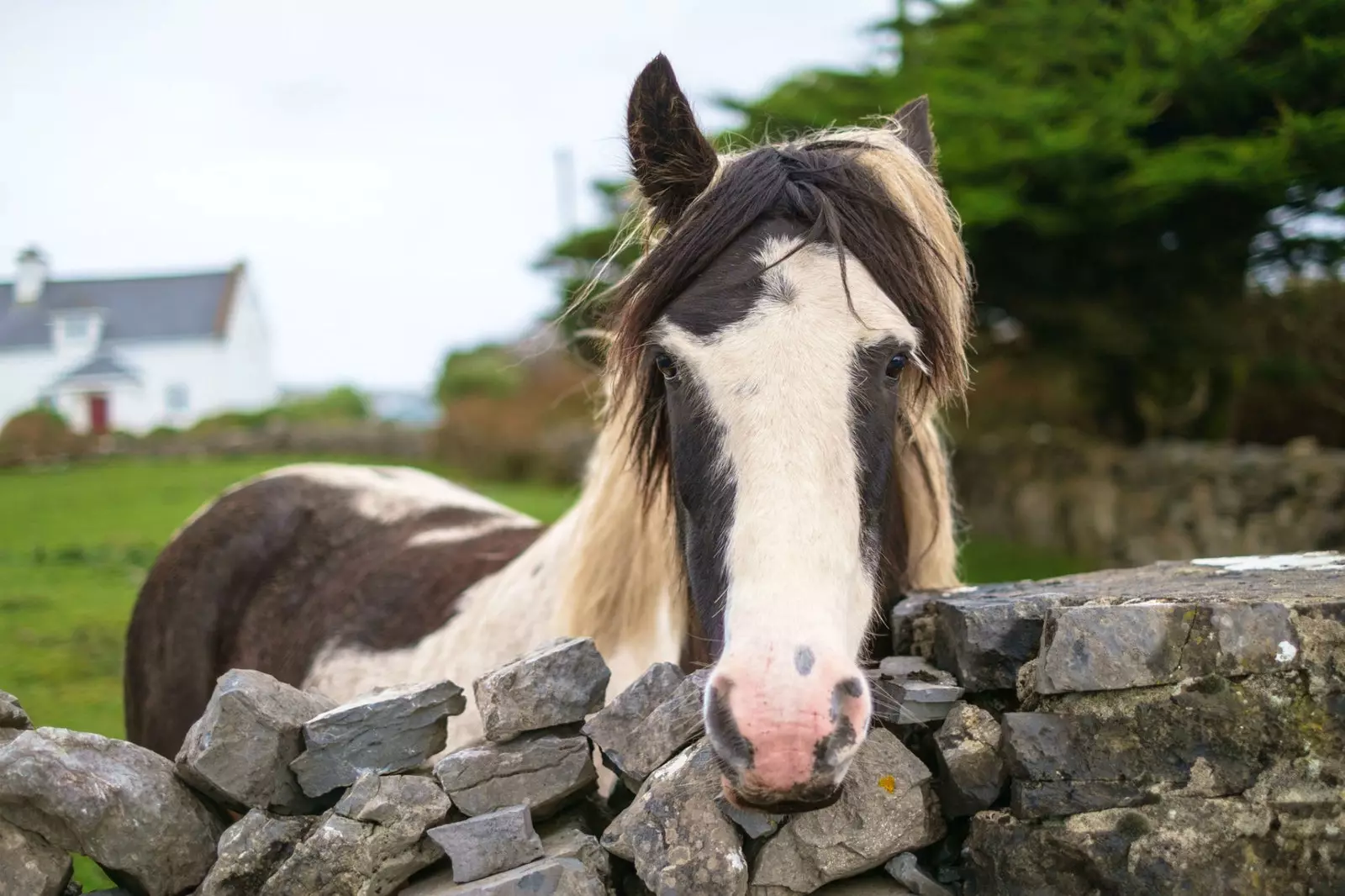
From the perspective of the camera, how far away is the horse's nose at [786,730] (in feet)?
4.83

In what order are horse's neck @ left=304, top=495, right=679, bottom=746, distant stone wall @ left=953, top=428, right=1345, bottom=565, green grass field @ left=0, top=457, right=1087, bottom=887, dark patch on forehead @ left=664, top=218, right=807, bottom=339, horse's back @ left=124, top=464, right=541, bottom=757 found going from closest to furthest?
1. dark patch on forehead @ left=664, top=218, right=807, bottom=339
2. horse's neck @ left=304, top=495, right=679, bottom=746
3. horse's back @ left=124, top=464, right=541, bottom=757
4. green grass field @ left=0, top=457, right=1087, bottom=887
5. distant stone wall @ left=953, top=428, right=1345, bottom=565

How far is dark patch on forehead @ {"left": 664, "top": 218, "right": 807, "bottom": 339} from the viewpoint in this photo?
1991 millimetres

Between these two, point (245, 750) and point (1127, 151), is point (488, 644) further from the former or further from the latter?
point (1127, 151)

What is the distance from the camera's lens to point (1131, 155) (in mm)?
6547

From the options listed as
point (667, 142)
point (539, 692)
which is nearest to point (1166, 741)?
point (539, 692)

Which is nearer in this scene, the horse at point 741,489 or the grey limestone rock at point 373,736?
the horse at point 741,489

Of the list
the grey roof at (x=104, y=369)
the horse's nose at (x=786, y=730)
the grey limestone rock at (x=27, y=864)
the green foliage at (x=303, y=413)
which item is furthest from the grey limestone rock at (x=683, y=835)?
the grey roof at (x=104, y=369)

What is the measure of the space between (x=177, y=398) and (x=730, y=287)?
41755mm

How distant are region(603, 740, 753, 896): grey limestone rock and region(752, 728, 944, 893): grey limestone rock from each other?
0.08m

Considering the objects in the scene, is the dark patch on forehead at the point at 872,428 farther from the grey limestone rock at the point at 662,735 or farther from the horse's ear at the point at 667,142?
the horse's ear at the point at 667,142

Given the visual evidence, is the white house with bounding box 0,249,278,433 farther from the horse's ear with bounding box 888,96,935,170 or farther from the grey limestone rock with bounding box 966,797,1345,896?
the grey limestone rock with bounding box 966,797,1345,896

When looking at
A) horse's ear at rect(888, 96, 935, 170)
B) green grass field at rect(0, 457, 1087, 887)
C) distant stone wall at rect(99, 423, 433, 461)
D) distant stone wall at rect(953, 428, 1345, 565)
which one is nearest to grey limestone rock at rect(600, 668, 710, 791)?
horse's ear at rect(888, 96, 935, 170)

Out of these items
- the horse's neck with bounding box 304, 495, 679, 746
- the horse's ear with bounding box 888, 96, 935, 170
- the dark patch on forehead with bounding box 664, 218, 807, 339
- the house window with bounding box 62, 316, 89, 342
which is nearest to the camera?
the dark patch on forehead with bounding box 664, 218, 807, 339

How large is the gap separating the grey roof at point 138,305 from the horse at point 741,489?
38.9 meters
